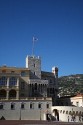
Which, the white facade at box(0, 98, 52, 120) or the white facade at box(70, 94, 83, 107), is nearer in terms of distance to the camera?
the white facade at box(0, 98, 52, 120)

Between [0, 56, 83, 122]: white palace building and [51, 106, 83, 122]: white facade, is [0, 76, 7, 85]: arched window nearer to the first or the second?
[0, 56, 83, 122]: white palace building

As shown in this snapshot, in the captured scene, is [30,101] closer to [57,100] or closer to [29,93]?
[29,93]

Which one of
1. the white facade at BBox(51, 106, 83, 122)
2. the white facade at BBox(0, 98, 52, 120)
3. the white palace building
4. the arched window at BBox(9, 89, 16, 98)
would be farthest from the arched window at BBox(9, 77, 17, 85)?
the white facade at BBox(51, 106, 83, 122)

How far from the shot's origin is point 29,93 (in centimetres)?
9550

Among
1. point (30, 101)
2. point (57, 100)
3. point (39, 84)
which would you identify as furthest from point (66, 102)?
point (30, 101)

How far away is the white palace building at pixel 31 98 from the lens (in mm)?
83438

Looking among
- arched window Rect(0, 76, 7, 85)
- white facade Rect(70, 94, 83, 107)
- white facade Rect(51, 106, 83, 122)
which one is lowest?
white facade Rect(51, 106, 83, 122)

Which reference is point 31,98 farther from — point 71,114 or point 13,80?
point 71,114

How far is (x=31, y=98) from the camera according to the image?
287 feet

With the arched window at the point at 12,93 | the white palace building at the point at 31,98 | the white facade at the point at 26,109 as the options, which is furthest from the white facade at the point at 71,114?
the arched window at the point at 12,93

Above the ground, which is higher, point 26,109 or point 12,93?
point 12,93

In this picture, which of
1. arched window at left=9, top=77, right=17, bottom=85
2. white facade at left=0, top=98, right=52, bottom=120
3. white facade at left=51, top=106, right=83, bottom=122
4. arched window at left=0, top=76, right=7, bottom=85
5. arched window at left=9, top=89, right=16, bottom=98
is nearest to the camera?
white facade at left=51, top=106, right=83, bottom=122

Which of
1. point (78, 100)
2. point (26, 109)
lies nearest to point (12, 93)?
point (26, 109)

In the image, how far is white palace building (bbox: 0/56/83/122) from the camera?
83.4 m
